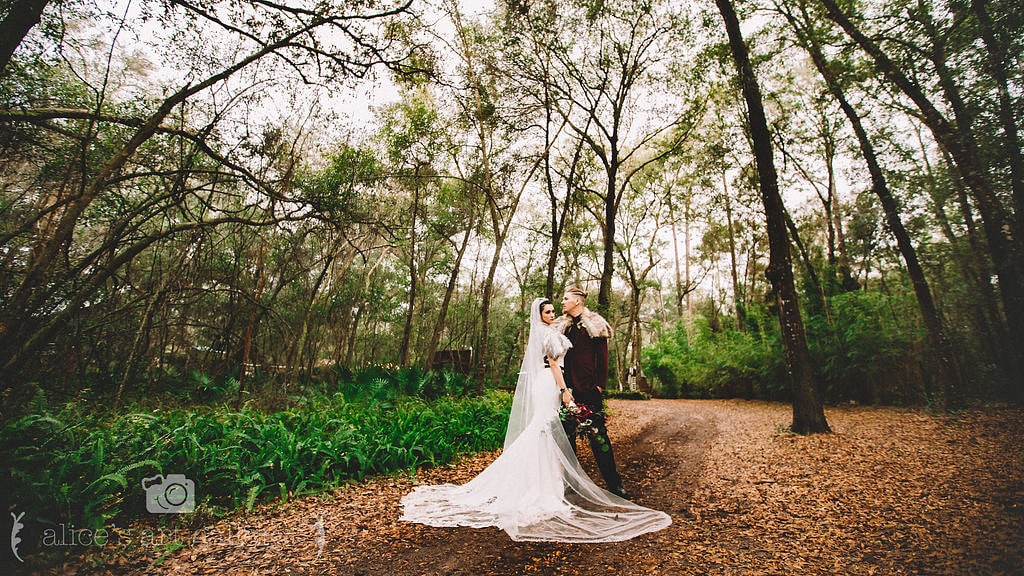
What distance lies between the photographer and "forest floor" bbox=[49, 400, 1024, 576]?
8.50 feet

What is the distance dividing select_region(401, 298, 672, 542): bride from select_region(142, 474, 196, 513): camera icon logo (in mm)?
1977

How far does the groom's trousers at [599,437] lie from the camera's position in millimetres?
3711

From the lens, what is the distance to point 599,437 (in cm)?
367

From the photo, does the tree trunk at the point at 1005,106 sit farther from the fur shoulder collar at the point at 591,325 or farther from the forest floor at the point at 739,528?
the fur shoulder collar at the point at 591,325

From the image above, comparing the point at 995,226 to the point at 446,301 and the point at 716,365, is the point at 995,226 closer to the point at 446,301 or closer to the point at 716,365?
the point at 716,365

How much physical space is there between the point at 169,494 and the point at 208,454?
467 millimetres

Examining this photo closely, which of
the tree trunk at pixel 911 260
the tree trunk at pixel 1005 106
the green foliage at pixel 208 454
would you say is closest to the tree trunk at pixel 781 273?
the tree trunk at pixel 911 260

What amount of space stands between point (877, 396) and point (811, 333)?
1.94m

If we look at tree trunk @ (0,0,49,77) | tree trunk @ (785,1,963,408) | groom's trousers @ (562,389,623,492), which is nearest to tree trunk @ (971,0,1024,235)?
groom's trousers @ (562,389,623,492)

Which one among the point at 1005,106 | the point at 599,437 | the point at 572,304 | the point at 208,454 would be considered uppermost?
the point at 1005,106

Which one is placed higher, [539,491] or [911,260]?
[911,260]

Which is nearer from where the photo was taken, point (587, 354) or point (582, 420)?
point (582, 420)

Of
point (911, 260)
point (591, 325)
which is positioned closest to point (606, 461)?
point (591, 325)

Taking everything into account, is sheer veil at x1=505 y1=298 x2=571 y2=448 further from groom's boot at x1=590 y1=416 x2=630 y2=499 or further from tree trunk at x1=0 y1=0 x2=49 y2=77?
tree trunk at x1=0 y1=0 x2=49 y2=77
